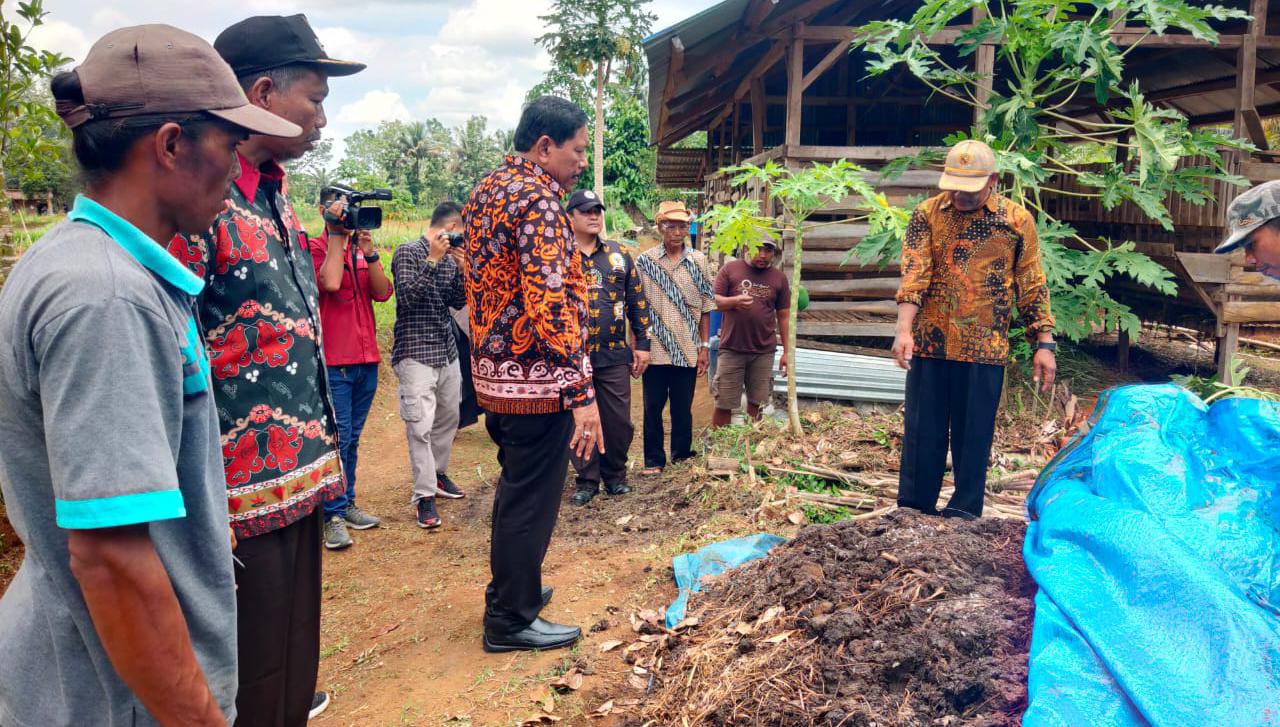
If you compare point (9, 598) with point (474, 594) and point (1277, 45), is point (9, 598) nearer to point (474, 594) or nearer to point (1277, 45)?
point (474, 594)

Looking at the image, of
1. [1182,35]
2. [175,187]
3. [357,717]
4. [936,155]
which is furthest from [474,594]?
[1182,35]

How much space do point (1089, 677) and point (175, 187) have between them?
2.37m

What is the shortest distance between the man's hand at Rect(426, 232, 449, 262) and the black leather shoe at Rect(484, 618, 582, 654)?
2436 millimetres

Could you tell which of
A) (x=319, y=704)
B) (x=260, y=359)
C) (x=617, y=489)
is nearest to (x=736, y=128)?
(x=617, y=489)

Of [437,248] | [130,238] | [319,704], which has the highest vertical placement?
[437,248]

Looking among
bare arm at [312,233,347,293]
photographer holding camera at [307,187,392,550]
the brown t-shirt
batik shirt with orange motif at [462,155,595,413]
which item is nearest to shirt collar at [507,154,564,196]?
batik shirt with orange motif at [462,155,595,413]

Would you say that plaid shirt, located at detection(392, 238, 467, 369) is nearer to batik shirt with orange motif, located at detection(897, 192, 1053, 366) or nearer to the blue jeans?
the blue jeans

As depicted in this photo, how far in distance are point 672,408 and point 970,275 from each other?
286cm

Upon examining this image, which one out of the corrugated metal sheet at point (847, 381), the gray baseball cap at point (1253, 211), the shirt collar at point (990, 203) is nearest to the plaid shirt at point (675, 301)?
the corrugated metal sheet at point (847, 381)

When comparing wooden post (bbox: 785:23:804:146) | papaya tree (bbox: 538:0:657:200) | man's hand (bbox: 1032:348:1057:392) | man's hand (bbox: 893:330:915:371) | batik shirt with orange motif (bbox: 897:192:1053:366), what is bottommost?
man's hand (bbox: 1032:348:1057:392)

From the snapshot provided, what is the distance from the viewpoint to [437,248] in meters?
4.89

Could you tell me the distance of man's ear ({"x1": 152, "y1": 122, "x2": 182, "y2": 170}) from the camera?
4.09 ft

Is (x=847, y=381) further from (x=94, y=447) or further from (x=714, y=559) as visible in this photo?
(x=94, y=447)

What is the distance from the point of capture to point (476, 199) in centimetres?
314
